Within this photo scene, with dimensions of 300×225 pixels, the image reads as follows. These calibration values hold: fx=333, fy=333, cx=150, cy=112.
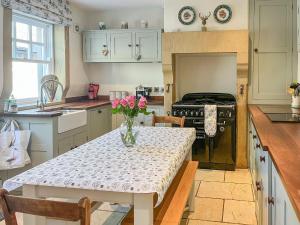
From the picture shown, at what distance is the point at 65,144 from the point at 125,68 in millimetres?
2323

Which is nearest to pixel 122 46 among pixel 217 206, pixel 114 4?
pixel 114 4

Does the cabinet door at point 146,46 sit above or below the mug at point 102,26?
below

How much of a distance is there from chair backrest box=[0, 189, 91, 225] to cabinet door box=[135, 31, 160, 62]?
4249 millimetres

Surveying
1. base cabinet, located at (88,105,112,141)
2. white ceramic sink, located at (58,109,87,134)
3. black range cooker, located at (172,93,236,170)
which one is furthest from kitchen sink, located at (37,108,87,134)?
black range cooker, located at (172,93,236,170)

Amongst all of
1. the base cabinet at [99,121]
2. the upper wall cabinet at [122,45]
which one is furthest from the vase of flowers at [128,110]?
the upper wall cabinet at [122,45]

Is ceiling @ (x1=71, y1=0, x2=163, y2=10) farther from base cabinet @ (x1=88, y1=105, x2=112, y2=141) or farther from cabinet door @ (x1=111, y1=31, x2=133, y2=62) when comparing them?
base cabinet @ (x1=88, y1=105, x2=112, y2=141)

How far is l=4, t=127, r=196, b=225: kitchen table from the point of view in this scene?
5.22 feet

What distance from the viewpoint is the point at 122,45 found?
5441mm

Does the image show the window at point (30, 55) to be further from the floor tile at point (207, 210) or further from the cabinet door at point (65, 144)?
the floor tile at point (207, 210)

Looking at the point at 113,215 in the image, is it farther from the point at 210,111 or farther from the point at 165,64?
the point at 165,64

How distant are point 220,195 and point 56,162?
2.17m

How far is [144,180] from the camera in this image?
1639mm

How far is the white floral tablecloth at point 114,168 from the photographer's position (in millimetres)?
1608

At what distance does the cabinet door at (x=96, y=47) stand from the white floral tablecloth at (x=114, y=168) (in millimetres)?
3199
